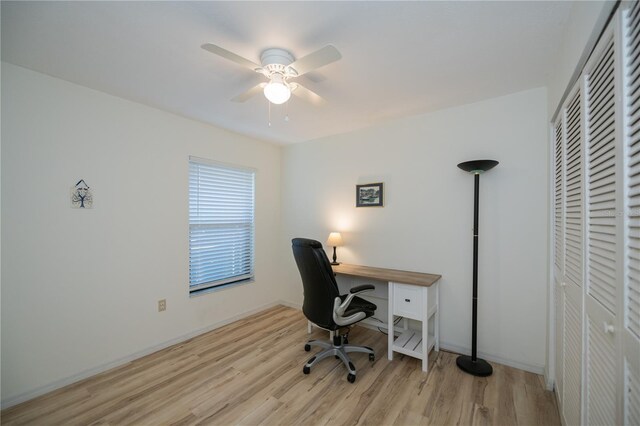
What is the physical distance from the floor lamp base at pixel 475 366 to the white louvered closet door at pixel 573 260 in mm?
638

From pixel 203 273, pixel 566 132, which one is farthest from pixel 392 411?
pixel 203 273

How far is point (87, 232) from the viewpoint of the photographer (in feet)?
7.50

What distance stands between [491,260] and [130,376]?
338cm

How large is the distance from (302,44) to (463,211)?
6.84ft

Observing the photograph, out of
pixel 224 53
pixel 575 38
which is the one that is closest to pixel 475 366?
pixel 575 38

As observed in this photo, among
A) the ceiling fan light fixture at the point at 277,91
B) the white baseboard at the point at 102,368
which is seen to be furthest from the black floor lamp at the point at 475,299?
the white baseboard at the point at 102,368

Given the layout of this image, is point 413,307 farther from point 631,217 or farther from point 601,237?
point 631,217

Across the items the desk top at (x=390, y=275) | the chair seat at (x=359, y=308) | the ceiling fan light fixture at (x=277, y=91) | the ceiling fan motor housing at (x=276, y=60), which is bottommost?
the chair seat at (x=359, y=308)

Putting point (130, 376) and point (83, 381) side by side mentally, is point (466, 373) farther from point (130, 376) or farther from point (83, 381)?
point (83, 381)

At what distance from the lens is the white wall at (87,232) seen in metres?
1.95

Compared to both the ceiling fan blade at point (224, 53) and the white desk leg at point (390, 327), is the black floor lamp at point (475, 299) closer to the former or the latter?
the white desk leg at point (390, 327)

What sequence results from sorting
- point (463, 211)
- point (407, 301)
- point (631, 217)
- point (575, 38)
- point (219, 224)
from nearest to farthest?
1. point (631, 217)
2. point (575, 38)
3. point (407, 301)
4. point (463, 211)
5. point (219, 224)

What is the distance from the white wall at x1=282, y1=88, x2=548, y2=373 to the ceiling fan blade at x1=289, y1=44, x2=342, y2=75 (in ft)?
5.68

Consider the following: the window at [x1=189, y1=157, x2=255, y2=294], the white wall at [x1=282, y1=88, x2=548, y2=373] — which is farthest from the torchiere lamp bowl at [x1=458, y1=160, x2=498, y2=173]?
the window at [x1=189, y1=157, x2=255, y2=294]
